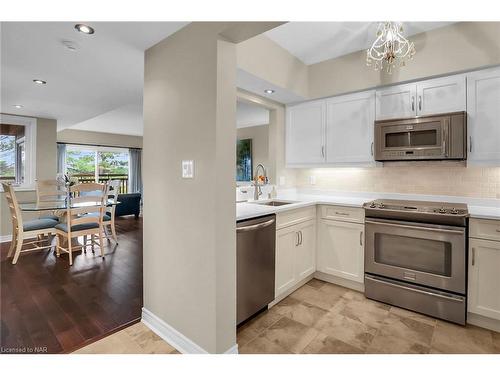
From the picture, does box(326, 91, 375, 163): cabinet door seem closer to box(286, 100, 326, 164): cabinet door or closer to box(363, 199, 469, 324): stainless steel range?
box(286, 100, 326, 164): cabinet door

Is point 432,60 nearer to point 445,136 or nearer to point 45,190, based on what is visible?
point 445,136

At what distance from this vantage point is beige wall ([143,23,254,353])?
1.59 meters

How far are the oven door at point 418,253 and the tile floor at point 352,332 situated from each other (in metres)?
0.33

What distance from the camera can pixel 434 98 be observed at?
99.4 inches

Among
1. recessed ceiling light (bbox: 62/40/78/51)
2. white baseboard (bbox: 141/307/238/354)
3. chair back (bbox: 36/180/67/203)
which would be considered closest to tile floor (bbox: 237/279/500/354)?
white baseboard (bbox: 141/307/238/354)

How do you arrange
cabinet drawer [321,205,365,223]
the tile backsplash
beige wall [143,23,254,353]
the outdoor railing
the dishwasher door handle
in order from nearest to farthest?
beige wall [143,23,254,353] < the dishwasher door handle < the tile backsplash < cabinet drawer [321,205,365,223] < the outdoor railing

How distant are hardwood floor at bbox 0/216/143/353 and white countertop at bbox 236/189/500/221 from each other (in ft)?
4.40

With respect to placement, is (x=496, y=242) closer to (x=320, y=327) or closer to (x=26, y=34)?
(x=320, y=327)

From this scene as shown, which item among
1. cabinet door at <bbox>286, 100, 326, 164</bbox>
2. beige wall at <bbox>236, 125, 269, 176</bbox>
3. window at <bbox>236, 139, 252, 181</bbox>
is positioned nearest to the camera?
cabinet door at <bbox>286, 100, 326, 164</bbox>

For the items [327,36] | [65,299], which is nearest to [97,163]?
[65,299]

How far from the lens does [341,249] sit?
284 cm

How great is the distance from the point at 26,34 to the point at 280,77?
214 centimetres

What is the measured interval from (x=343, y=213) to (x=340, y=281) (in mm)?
755
